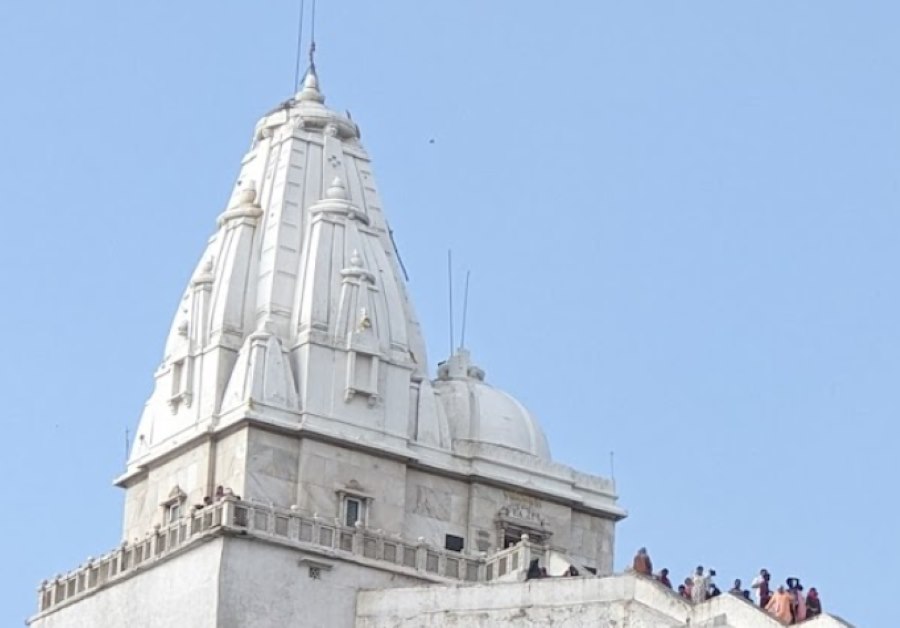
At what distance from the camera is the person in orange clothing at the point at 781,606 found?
59.2 m

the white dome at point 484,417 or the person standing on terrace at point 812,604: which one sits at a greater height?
the white dome at point 484,417

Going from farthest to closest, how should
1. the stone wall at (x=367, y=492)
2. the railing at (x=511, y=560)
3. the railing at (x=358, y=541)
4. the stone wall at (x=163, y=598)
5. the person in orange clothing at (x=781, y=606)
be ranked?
the stone wall at (x=367, y=492)
the railing at (x=511, y=560)
the railing at (x=358, y=541)
the stone wall at (x=163, y=598)
the person in orange clothing at (x=781, y=606)

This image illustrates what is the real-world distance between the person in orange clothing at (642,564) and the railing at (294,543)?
6.98 metres

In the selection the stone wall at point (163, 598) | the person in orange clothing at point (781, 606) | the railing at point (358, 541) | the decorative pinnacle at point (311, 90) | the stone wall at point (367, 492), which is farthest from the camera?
the decorative pinnacle at point (311, 90)

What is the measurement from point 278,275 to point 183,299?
3037 millimetres

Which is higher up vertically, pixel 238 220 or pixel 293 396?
pixel 238 220

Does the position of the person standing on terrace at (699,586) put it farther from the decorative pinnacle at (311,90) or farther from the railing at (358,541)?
the decorative pinnacle at (311,90)

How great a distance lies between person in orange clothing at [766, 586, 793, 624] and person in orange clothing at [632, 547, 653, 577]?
467 cm

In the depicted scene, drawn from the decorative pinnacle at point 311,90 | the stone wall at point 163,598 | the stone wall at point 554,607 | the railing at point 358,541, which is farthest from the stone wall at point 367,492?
the decorative pinnacle at point 311,90

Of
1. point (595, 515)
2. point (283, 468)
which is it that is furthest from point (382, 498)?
point (595, 515)

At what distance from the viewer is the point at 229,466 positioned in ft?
237

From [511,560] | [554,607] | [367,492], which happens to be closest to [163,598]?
[367,492]

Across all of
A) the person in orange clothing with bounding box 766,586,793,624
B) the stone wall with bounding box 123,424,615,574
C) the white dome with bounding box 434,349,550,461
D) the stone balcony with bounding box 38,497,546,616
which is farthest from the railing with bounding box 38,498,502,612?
the person in orange clothing with bounding box 766,586,793,624

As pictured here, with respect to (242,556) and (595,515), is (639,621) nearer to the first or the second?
(242,556)
